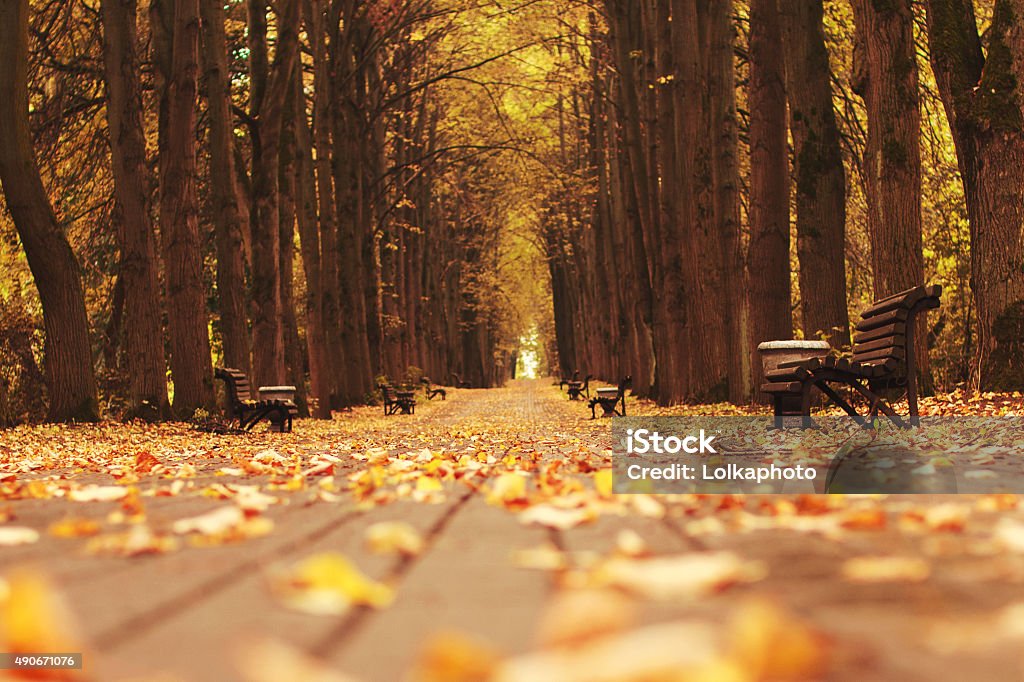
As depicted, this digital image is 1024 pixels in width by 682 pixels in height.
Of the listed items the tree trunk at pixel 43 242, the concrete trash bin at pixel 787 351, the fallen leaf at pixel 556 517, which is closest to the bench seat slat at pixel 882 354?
the concrete trash bin at pixel 787 351

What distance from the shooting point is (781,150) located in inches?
591

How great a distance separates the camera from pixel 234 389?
15344 mm

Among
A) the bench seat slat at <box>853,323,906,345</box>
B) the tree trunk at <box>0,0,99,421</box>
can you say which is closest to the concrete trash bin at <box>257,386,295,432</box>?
the tree trunk at <box>0,0,99,421</box>

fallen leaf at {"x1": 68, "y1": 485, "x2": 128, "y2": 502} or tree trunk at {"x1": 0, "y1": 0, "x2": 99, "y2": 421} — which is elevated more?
tree trunk at {"x1": 0, "y1": 0, "x2": 99, "y2": 421}

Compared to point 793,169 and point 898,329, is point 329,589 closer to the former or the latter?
point 898,329

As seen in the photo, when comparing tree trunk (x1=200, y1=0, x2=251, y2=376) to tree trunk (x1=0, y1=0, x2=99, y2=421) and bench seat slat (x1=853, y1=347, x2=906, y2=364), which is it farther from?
bench seat slat (x1=853, y1=347, x2=906, y2=364)

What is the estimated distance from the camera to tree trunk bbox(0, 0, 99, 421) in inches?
561

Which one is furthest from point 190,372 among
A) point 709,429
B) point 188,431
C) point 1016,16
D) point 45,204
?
point 1016,16

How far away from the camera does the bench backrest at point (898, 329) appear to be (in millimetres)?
8523

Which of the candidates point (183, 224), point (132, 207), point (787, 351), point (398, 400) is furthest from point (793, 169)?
point (398, 400)

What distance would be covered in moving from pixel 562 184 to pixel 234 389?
1717 centimetres

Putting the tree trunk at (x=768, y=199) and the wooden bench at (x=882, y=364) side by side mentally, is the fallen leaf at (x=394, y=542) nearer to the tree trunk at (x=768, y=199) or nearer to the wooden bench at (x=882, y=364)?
the wooden bench at (x=882, y=364)

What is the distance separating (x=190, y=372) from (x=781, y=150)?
9.61 m

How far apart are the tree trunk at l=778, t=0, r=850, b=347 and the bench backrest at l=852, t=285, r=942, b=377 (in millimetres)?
4960
